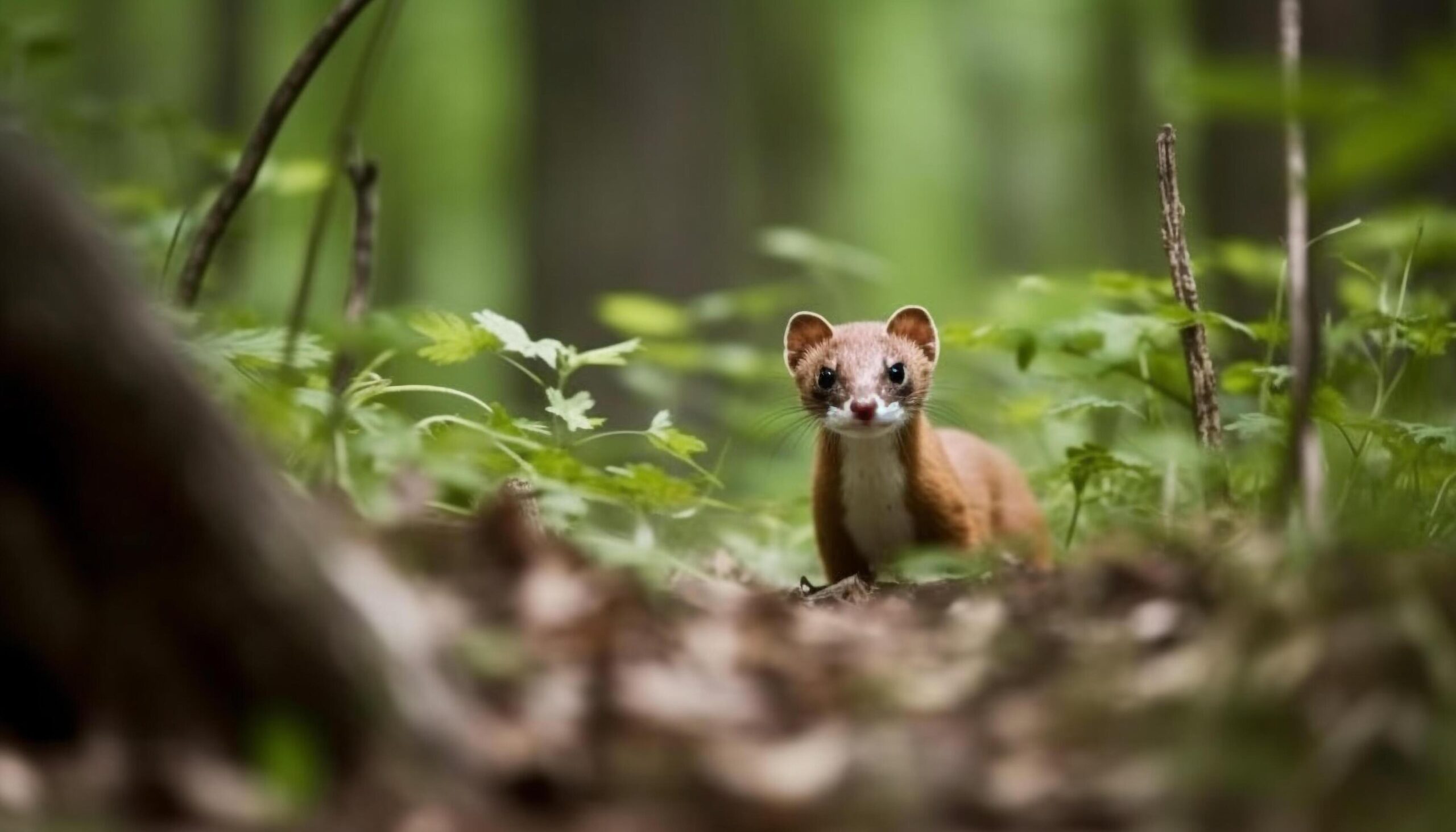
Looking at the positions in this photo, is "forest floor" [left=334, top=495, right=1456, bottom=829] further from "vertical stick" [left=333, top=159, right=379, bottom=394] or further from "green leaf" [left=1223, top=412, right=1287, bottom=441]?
"vertical stick" [left=333, top=159, right=379, bottom=394]

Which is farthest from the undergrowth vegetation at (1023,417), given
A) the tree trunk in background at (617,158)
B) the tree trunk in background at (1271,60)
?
the tree trunk in background at (617,158)

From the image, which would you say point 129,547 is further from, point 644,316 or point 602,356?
point 644,316

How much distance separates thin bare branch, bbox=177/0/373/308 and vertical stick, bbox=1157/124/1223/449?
7.02 feet

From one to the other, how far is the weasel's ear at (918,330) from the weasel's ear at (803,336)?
23 cm

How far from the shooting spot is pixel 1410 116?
201cm

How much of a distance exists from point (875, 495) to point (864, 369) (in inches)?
18.1

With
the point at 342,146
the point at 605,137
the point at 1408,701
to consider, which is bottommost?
the point at 1408,701

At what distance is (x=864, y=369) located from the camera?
213 inches

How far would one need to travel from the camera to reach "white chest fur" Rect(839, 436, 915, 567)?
552 centimetres

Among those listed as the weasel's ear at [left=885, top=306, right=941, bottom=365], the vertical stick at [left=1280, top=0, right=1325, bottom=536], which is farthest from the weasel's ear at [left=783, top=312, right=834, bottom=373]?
the vertical stick at [left=1280, top=0, right=1325, bottom=536]

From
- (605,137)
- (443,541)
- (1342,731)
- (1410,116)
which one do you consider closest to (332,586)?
(443,541)

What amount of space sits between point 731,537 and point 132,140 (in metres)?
12.7

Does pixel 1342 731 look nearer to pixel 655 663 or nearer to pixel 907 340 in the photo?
pixel 655 663

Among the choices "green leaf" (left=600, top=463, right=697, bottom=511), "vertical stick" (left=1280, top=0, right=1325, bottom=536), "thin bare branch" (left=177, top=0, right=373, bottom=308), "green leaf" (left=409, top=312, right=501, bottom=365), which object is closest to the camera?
"vertical stick" (left=1280, top=0, right=1325, bottom=536)
